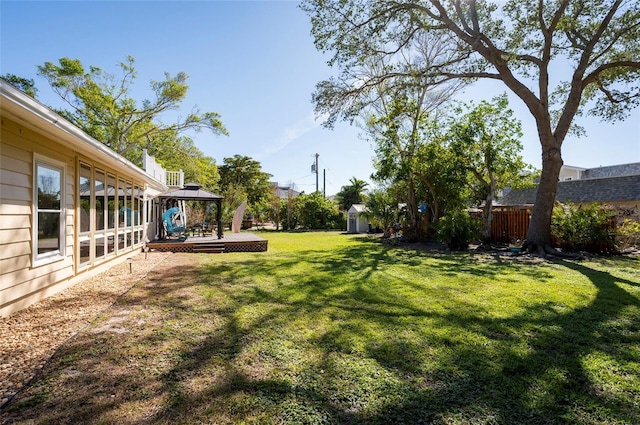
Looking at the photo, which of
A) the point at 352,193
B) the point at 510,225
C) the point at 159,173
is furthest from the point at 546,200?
the point at 352,193

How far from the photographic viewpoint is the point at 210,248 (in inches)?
457

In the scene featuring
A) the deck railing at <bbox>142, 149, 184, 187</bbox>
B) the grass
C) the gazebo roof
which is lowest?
the grass

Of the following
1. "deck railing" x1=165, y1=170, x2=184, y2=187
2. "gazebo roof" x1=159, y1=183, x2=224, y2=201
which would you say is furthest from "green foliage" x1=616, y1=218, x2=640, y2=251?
"deck railing" x1=165, y1=170, x2=184, y2=187

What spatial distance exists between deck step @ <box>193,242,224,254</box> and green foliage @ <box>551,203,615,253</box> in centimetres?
1247

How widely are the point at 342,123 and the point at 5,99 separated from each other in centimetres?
1148

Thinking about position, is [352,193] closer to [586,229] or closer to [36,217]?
[586,229]

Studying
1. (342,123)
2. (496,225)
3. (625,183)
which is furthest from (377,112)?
(625,183)

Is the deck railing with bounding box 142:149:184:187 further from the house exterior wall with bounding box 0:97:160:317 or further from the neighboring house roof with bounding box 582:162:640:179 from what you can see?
the neighboring house roof with bounding box 582:162:640:179

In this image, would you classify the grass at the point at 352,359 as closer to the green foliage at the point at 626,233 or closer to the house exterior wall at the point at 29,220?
the house exterior wall at the point at 29,220

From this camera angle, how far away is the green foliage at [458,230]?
12.3m

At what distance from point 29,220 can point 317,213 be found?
2609cm

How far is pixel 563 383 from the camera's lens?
2514 mm

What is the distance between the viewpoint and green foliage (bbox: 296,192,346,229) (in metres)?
29.8

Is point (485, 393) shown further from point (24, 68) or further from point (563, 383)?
point (24, 68)
